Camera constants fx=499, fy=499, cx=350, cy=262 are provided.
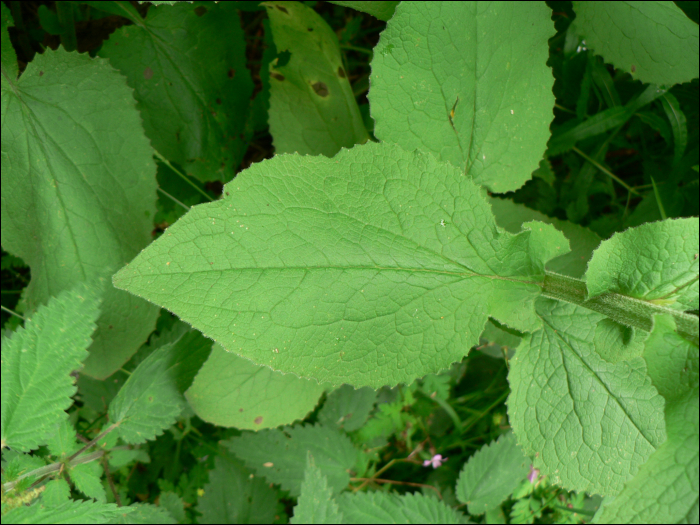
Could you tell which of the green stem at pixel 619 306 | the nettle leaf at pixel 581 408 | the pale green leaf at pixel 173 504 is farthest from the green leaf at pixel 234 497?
the green stem at pixel 619 306

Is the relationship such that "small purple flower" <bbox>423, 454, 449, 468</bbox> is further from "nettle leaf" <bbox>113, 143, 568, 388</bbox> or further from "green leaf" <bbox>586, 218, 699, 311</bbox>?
"green leaf" <bbox>586, 218, 699, 311</bbox>

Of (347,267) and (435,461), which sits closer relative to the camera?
(347,267)

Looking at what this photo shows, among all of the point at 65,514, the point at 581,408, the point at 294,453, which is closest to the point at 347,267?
the point at 581,408

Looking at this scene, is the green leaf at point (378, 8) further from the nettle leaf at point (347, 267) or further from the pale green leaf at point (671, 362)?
the pale green leaf at point (671, 362)

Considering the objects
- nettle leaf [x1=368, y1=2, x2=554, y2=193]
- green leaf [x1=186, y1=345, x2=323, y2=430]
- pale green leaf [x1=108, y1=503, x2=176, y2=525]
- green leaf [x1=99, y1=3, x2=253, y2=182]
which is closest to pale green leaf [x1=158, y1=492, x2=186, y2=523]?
pale green leaf [x1=108, y1=503, x2=176, y2=525]

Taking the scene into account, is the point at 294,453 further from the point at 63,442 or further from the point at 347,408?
the point at 63,442

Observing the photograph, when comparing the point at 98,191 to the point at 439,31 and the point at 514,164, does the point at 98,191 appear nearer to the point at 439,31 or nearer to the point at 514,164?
the point at 439,31
